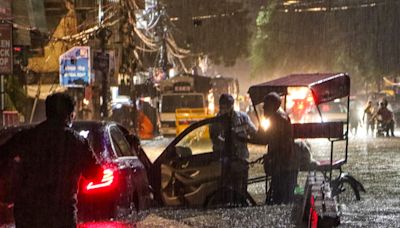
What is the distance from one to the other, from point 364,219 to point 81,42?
655 inches

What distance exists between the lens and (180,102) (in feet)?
102

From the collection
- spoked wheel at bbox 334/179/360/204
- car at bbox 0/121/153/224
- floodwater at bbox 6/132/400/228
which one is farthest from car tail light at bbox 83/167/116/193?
spoked wheel at bbox 334/179/360/204

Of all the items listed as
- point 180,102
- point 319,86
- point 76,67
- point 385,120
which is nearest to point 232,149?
point 319,86

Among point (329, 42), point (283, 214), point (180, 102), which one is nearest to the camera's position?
point (283, 214)

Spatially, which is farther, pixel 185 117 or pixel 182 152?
pixel 185 117

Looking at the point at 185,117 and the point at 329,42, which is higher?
the point at 329,42

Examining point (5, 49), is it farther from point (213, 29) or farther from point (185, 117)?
point (213, 29)

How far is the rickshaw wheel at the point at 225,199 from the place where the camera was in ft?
27.0

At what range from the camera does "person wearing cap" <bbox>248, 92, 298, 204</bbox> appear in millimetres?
8086

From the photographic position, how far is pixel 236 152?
8.23 meters

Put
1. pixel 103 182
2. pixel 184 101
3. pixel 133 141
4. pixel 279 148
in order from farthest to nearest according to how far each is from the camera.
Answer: pixel 184 101
pixel 279 148
pixel 133 141
pixel 103 182

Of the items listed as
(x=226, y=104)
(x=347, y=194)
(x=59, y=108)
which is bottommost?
(x=347, y=194)

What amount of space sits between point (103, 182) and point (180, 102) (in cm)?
2569

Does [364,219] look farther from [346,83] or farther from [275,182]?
[346,83]
